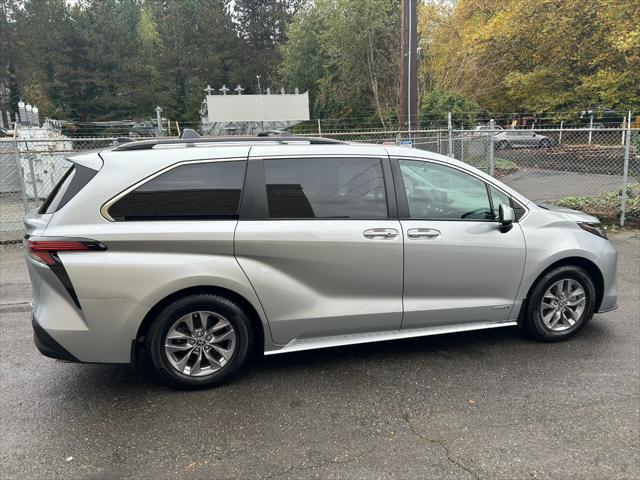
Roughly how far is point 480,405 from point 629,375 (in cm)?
129

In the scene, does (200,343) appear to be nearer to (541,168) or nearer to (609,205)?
(609,205)

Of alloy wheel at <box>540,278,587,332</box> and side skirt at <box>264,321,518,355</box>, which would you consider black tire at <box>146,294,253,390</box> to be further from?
alloy wheel at <box>540,278,587,332</box>

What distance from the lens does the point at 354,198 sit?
142 inches

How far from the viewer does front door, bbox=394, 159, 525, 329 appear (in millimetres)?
3666

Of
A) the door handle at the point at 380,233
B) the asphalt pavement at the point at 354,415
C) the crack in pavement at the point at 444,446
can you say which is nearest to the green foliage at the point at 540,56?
the asphalt pavement at the point at 354,415

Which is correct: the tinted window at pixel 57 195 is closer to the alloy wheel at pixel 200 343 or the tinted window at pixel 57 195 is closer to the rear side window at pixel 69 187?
the rear side window at pixel 69 187

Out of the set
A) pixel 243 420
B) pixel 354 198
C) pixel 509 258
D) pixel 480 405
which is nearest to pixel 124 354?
pixel 243 420

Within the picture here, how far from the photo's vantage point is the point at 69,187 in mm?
3250

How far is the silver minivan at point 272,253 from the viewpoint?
123 inches

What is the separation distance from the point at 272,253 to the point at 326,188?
64 centimetres

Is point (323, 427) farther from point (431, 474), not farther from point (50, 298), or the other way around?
point (50, 298)

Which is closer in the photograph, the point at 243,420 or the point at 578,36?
Answer: the point at 243,420

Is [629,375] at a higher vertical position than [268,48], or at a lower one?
lower

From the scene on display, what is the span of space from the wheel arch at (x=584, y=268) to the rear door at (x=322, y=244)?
1.20m
